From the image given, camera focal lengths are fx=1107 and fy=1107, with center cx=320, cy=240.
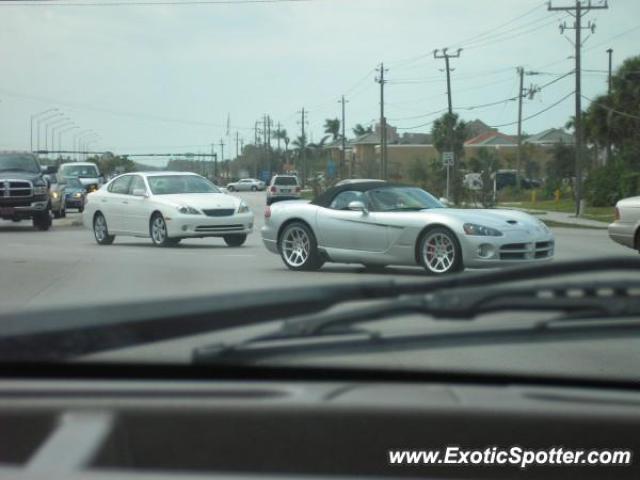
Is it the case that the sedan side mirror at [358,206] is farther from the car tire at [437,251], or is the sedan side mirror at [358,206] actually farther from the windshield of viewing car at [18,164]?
the windshield of viewing car at [18,164]

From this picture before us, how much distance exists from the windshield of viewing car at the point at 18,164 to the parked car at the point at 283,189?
2161 cm

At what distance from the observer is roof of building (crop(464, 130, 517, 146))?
11638 cm

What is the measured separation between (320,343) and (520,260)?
9.83 metres

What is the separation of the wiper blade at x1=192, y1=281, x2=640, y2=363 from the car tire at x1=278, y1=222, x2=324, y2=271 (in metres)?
11.2

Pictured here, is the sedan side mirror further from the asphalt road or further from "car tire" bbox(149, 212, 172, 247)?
"car tire" bbox(149, 212, 172, 247)

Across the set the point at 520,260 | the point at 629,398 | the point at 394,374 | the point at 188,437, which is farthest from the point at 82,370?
the point at 520,260

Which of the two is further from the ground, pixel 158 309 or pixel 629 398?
pixel 158 309

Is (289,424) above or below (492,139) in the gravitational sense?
below

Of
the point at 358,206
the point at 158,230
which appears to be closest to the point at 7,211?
the point at 158,230

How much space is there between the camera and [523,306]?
3748 millimetres

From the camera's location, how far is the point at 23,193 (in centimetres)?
2759

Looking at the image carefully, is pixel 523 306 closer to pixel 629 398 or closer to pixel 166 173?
pixel 629 398

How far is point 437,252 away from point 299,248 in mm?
2372

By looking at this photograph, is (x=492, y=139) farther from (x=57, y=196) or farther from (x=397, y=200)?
(x=397, y=200)
